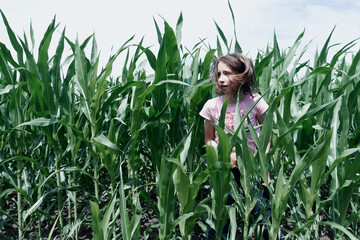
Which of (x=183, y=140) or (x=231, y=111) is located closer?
(x=183, y=140)

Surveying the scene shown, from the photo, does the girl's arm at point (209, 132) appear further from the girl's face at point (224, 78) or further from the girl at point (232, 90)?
the girl's face at point (224, 78)

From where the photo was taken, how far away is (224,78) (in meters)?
Result: 1.31

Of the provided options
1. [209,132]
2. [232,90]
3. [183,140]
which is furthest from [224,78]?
[183,140]

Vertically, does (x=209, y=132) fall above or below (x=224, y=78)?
below

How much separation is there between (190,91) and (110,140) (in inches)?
15.2

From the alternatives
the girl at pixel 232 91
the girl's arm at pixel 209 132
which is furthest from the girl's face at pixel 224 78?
the girl's arm at pixel 209 132

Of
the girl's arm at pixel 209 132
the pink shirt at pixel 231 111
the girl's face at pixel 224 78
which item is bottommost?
the girl's arm at pixel 209 132

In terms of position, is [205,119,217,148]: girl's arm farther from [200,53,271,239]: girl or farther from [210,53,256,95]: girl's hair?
[210,53,256,95]: girl's hair

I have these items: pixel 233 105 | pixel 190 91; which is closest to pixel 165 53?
pixel 190 91

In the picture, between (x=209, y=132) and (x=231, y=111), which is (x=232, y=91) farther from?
(x=209, y=132)

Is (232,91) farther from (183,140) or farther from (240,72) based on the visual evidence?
(183,140)

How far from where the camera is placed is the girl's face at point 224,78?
131 cm

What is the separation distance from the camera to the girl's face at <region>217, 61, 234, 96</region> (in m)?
1.31

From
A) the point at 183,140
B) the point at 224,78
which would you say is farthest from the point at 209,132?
the point at 183,140
